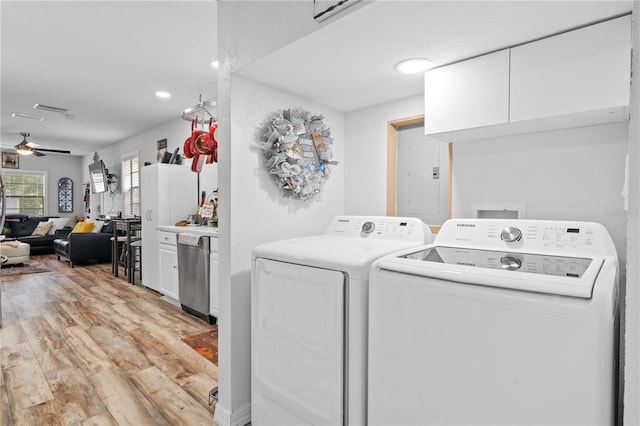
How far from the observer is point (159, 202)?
14.2 ft

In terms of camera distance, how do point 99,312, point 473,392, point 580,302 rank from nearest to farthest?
point 580,302 → point 473,392 → point 99,312

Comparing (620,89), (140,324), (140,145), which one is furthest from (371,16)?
(140,145)

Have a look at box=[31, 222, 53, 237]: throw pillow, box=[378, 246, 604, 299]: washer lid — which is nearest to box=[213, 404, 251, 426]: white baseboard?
box=[378, 246, 604, 299]: washer lid

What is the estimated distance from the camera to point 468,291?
3.56ft

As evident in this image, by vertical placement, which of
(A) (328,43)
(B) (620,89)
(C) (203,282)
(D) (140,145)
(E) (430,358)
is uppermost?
(D) (140,145)

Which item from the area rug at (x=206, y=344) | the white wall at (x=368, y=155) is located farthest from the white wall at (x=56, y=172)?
the white wall at (x=368, y=155)

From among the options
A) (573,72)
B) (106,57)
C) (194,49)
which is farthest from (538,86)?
(106,57)

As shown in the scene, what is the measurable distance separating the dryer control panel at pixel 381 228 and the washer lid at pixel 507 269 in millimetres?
211

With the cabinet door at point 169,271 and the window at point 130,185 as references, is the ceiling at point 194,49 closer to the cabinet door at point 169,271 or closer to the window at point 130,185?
the window at point 130,185

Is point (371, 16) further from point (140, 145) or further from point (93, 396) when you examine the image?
point (140, 145)

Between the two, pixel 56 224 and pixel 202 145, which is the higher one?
pixel 202 145

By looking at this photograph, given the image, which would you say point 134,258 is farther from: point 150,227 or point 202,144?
point 202,144

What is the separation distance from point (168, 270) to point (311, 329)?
3.13 m

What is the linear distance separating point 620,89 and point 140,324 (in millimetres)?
3772
